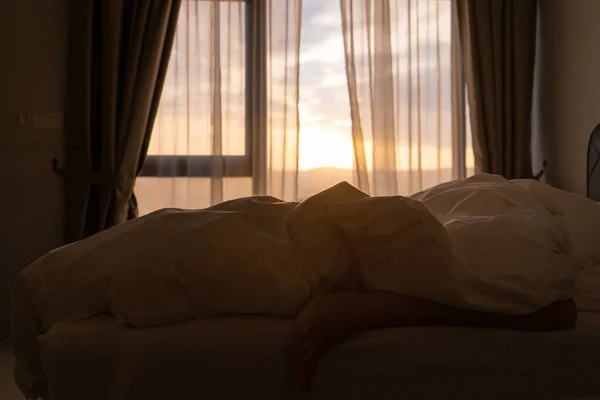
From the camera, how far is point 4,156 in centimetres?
279

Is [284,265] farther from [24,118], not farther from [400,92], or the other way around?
[24,118]

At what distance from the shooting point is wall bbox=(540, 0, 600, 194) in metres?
2.66

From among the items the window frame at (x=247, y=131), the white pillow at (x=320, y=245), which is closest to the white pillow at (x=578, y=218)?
the white pillow at (x=320, y=245)

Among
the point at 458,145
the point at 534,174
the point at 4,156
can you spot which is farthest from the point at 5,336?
the point at 534,174

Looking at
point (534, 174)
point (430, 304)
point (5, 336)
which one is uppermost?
point (534, 174)

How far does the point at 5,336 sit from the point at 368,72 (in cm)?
229

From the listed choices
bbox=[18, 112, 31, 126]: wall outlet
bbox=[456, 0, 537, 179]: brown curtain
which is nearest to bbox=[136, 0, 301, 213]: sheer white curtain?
bbox=[18, 112, 31, 126]: wall outlet

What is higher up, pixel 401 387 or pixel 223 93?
pixel 223 93

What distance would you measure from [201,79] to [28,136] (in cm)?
94

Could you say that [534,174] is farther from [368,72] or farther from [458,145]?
[368,72]

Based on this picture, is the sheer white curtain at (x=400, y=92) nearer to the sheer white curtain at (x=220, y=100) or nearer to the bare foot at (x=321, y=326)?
the sheer white curtain at (x=220, y=100)

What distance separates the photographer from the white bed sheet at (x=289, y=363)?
1.11 m

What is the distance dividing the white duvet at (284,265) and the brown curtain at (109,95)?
1.69 meters

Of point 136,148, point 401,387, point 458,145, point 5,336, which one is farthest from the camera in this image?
point 458,145
